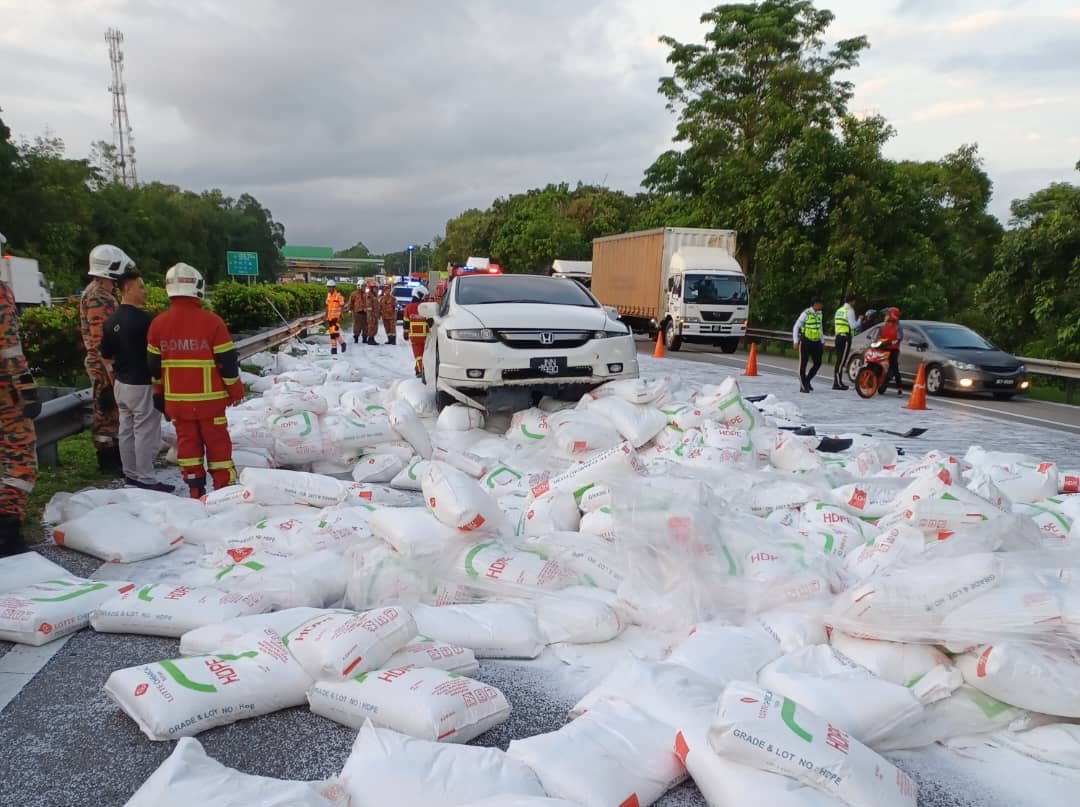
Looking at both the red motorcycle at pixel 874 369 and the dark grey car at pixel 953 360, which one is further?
the dark grey car at pixel 953 360

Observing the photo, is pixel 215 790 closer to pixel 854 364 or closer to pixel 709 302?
pixel 854 364

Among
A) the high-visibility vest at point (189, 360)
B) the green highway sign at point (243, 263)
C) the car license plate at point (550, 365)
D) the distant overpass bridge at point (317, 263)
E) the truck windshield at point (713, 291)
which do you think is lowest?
the car license plate at point (550, 365)

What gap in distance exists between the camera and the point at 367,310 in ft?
66.5

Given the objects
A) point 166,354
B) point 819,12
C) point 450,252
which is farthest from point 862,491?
point 450,252

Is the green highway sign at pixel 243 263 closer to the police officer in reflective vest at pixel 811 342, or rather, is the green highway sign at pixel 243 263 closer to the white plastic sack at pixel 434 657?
the police officer in reflective vest at pixel 811 342

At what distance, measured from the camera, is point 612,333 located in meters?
7.55

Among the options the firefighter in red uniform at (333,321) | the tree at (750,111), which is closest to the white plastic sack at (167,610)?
the firefighter in red uniform at (333,321)

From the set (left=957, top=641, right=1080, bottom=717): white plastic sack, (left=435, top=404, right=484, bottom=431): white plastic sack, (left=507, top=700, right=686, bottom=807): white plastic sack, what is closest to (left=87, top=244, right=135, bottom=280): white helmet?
(left=435, top=404, right=484, bottom=431): white plastic sack

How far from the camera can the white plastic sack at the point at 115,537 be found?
4.07 metres

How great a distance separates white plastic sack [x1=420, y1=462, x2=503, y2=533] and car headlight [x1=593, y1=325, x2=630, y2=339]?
3.83 metres

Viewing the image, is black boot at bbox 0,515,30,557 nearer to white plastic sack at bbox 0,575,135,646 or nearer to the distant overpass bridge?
white plastic sack at bbox 0,575,135,646

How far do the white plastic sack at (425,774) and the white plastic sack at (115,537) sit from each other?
252cm

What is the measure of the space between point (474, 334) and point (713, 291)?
1472 cm

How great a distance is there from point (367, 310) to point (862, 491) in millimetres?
17263
